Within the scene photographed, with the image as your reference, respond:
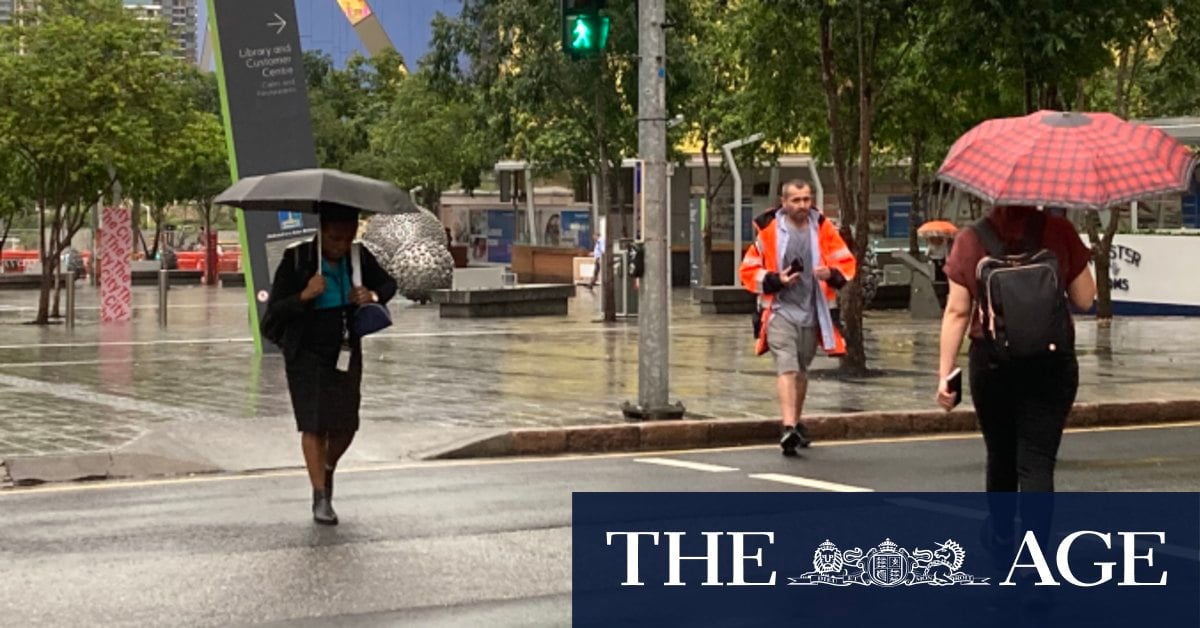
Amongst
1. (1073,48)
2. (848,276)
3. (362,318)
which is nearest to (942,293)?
(1073,48)

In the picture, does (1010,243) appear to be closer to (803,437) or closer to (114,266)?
(803,437)

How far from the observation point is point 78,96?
30.1m

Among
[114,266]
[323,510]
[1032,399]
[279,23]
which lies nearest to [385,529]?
[323,510]

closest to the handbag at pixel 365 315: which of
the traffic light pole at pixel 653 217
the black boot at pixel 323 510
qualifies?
the black boot at pixel 323 510

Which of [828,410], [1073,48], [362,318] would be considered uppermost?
[1073,48]

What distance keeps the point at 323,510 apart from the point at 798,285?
4.37 meters

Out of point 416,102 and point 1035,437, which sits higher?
point 416,102

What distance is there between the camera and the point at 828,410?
50.1 ft

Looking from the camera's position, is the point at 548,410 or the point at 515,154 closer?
the point at 548,410

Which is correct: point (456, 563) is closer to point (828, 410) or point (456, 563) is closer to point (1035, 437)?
point (1035, 437)

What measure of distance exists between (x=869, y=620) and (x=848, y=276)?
19.2 feet

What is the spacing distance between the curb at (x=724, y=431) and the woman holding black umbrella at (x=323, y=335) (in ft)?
9.69

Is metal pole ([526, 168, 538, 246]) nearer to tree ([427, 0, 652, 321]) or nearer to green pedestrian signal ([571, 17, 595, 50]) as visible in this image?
tree ([427, 0, 652, 321])

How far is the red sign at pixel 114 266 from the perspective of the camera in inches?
1233
